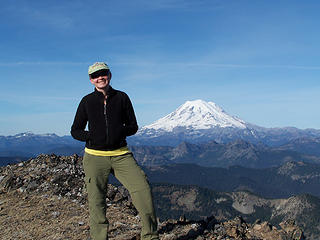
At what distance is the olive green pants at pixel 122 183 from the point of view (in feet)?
29.1

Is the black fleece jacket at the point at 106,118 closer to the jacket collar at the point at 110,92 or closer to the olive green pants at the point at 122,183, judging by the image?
the jacket collar at the point at 110,92

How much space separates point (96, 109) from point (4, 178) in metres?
15.1

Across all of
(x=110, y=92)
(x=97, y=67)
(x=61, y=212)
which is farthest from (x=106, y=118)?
(x=61, y=212)

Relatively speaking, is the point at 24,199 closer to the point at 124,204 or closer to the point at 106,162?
the point at 124,204

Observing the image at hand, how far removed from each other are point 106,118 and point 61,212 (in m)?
8.78

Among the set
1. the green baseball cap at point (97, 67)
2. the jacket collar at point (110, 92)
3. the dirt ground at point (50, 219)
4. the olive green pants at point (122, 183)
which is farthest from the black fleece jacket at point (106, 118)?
the dirt ground at point (50, 219)

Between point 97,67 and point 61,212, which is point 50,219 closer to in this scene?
point 61,212

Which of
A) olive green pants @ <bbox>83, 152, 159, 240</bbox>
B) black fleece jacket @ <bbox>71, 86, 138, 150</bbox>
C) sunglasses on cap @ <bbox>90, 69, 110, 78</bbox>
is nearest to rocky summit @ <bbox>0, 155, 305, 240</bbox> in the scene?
olive green pants @ <bbox>83, 152, 159, 240</bbox>

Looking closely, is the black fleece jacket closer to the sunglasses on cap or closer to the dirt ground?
the sunglasses on cap

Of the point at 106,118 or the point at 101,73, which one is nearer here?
the point at 101,73

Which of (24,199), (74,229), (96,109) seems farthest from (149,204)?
(24,199)

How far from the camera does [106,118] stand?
29.5ft

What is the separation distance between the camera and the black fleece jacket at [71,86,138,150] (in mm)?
8945

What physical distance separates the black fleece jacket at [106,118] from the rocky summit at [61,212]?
16.9 feet
